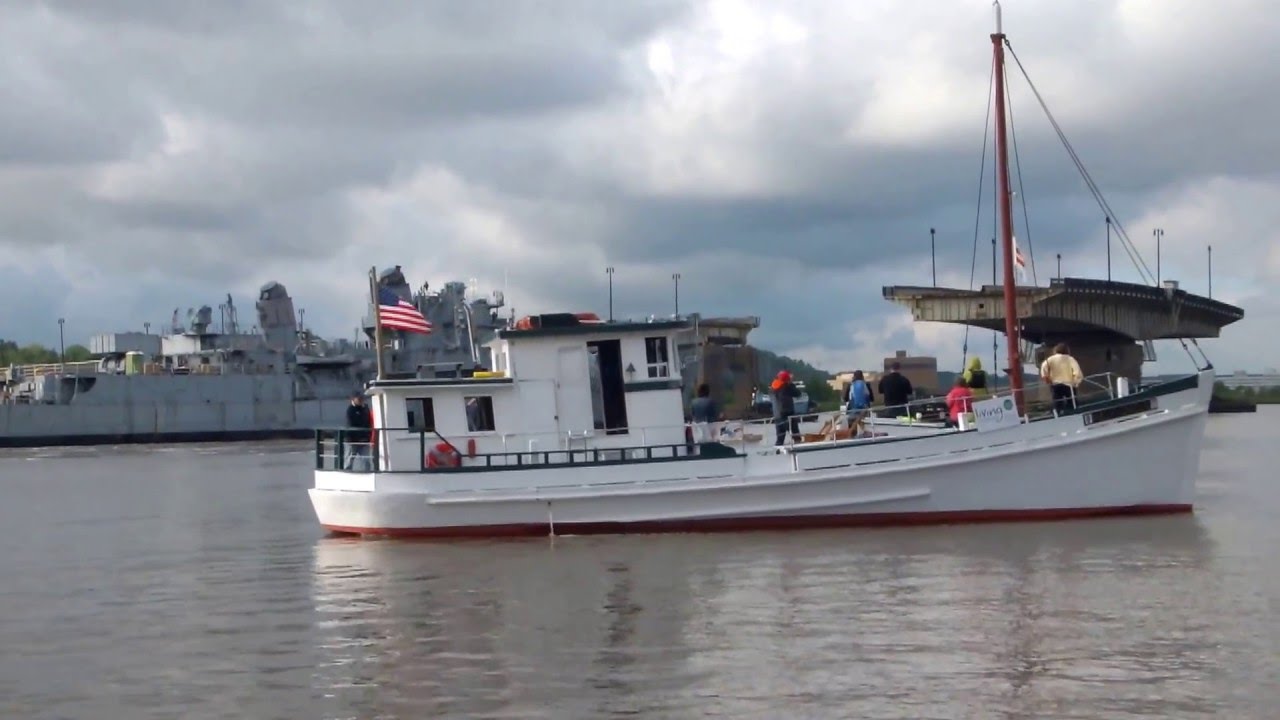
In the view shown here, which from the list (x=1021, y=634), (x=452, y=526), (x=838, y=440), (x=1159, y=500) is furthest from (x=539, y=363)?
(x=1021, y=634)

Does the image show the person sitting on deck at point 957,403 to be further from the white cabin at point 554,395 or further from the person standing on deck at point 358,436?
the person standing on deck at point 358,436

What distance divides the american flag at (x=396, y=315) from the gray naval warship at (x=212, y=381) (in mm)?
62667

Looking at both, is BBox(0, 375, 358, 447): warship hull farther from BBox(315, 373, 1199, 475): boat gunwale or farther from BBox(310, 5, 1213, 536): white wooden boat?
BBox(315, 373, 1199, 475): boat gunwale

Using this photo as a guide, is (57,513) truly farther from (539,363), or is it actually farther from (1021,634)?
(1021,634)

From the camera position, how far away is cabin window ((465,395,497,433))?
69.5ft

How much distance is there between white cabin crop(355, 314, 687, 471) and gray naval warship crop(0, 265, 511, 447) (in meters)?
64.9

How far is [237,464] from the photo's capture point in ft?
177

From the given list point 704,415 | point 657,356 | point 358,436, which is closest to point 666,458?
point 704,415

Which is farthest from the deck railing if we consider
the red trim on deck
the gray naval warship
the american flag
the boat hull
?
the gray naval warship

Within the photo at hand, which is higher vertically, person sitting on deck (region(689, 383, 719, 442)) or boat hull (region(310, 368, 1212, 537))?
person sitting on deck (region(689, 383, 719, 442))

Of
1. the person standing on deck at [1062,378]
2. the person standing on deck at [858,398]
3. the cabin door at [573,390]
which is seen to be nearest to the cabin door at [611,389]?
the cabin door at [573,390]

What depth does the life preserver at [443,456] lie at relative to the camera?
68.2 feet

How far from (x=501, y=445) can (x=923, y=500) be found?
5.76 meters

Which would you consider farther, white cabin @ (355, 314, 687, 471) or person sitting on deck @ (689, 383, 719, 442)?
white cabin @ (355, 314, 687, 471)
